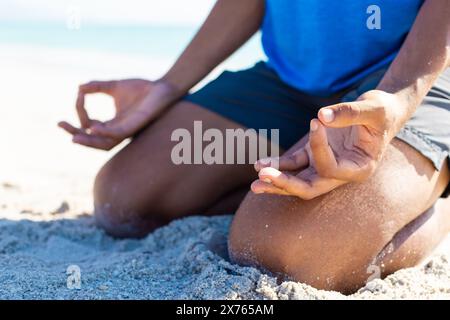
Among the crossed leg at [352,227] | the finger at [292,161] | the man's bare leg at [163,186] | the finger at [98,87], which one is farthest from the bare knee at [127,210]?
the finger at [292,161]

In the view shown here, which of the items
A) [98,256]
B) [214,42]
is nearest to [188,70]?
[214,42]

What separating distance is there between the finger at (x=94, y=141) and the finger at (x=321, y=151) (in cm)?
75

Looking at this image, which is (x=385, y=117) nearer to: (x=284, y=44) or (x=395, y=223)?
(x=395, y=223)

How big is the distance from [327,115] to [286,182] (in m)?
0.14

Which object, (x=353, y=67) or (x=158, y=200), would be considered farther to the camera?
(x=158, y=200)

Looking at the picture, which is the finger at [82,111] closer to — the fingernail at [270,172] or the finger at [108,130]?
the finger at [108,130]

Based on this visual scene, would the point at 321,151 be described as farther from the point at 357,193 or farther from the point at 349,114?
the point at 357,193

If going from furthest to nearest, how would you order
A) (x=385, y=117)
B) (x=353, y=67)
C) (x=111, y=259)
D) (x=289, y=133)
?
(x=289, y=133) < (x=353, y=67) < (x=111, y=259) < (x=385, y=117)

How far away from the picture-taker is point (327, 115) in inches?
37.8

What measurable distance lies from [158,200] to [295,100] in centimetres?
44

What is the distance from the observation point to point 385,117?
3.44 ft

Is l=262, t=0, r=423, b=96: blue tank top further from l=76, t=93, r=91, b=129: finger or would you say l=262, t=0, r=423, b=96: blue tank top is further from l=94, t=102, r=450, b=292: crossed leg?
l=76, t=93, r=91, b=129: finger

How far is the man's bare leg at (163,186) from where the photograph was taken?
1.68 m
